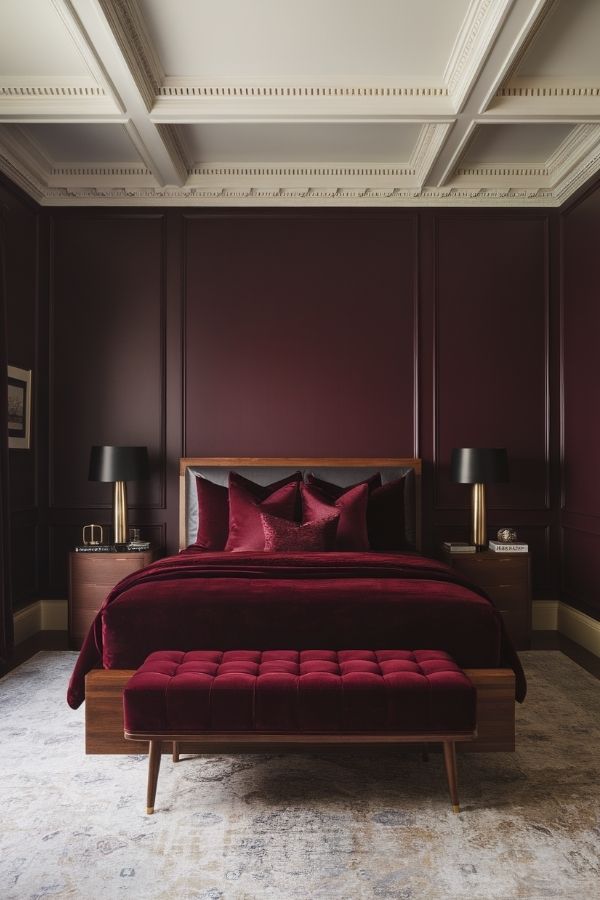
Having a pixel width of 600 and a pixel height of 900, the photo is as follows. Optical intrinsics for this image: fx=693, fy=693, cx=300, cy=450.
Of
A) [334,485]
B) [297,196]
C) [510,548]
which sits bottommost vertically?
[510,548]

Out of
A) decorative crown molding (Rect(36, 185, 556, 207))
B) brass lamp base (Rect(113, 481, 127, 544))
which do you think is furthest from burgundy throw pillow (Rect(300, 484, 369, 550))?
decorative crown molding (Rect(36, 185, 556, 207))

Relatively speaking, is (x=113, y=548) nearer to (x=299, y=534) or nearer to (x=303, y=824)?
(x=299, y=534)

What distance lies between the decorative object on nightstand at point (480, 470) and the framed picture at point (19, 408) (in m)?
2.95

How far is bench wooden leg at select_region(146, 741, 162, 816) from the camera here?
8.01 feet

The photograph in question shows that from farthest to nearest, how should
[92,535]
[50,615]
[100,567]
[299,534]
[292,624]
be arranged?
[50,615] → [92,535] → [100,567] → [299,534] → [292,624]

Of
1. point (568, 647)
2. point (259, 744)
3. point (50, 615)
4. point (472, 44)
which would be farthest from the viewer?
point (50, 615)

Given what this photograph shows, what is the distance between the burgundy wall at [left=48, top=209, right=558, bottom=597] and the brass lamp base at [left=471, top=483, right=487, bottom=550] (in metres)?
0.31

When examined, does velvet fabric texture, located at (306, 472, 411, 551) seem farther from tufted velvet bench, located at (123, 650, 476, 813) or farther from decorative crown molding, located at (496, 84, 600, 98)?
decorative crown molding, located at (496, 84, 600, 98)

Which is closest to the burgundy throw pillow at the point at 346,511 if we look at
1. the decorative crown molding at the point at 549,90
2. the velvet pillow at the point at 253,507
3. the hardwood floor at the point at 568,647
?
the velvet pillow at the point at 253,507

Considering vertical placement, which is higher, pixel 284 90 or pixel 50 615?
pixel 284 90

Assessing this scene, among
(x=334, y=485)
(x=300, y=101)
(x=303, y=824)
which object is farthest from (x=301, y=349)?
(x=303, y=824)

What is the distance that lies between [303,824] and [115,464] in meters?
2.78

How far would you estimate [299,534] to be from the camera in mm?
4008

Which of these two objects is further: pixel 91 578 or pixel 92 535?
pixel 92 535
